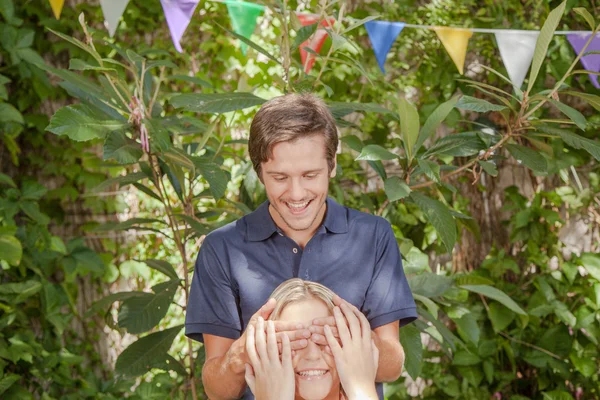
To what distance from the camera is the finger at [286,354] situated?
1.27 metres

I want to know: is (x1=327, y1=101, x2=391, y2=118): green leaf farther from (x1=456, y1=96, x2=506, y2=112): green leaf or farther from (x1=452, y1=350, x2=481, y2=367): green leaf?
(x1=452, y1=350, x2=481, y2=367): green leaf

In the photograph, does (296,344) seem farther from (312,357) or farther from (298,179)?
(298,179)

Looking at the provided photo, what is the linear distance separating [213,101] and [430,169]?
2.03 ft

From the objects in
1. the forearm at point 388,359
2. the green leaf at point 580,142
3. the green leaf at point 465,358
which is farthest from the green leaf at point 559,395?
the forearm at point 388,359

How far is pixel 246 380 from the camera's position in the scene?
1339 millimetres

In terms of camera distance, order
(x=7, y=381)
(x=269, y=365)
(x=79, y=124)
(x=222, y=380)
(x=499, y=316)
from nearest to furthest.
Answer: (x=269, y=365), (x=222, y=380), (x=79, y=124), (x=7, y=381), (x=499, y=316)

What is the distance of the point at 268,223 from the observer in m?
1.50

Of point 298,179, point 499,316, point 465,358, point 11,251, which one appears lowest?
point 465,358

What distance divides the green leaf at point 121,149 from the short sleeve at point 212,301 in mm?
597

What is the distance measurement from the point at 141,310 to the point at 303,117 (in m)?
1.04

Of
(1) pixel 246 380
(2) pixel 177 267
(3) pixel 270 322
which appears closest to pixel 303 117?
(3) pixel 270 322

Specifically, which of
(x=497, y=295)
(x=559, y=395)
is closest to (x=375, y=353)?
(x=497, y=295)

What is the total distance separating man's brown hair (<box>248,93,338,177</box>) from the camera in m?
1.36

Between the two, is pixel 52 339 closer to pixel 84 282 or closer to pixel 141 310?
pixel 84 282
